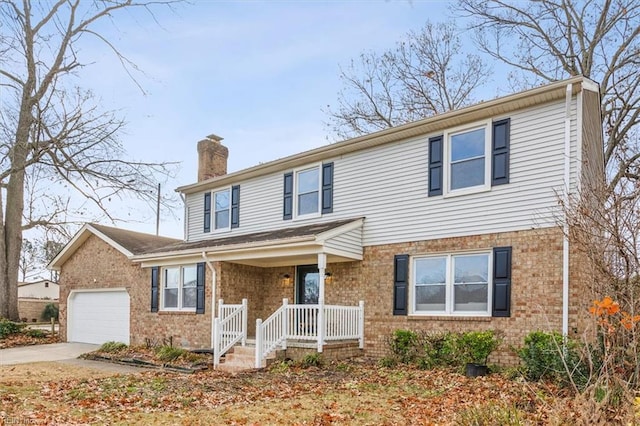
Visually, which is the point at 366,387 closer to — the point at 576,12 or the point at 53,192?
the point at 576,12

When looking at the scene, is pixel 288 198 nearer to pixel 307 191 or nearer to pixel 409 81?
pixel 307 191

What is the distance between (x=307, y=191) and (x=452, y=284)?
5.30 meters

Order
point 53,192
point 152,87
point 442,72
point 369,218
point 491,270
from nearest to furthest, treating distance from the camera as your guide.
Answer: point 491,270 < point 369,218 < point 152,87 < point 442,72 < point 53,192

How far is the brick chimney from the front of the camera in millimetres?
19109

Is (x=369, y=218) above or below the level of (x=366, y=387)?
above

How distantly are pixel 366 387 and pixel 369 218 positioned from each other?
5138 mm

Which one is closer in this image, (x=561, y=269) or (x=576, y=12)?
(x=561, y=269)

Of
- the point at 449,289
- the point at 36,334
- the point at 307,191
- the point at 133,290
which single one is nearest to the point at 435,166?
the point at 449,289

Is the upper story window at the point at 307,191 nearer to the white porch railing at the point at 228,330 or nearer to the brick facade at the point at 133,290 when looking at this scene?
the white porch railing at the point at 228,330

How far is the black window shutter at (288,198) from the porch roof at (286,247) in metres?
0.49

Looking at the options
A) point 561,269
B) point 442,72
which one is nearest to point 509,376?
point 561,269

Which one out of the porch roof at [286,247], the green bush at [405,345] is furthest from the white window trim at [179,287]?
the green bush at [405,345]

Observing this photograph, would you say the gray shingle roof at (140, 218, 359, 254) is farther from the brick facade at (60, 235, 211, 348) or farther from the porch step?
the porch step

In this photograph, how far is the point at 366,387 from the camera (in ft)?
30.1
